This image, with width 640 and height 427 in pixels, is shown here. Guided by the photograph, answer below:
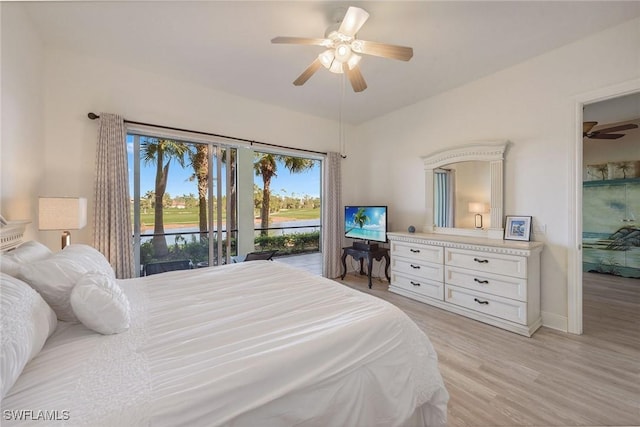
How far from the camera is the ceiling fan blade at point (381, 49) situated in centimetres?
190

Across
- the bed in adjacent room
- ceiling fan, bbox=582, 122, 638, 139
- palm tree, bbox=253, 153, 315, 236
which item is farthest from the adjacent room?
palm tree, bbox=253, 153, 315, 236

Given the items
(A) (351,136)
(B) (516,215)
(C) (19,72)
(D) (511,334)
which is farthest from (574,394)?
(C) (19,72)

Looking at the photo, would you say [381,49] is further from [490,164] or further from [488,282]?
[488,282]

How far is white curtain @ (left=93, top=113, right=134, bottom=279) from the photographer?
2584 millimetres

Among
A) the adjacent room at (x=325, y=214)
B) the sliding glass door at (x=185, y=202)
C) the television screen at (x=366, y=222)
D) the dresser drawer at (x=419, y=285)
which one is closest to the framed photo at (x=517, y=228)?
the adjacent room at (x=325, y=214)

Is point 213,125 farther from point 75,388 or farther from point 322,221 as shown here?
point 75,388

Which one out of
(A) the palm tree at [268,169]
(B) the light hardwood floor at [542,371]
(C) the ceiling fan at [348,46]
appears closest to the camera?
(B) the light hardwood floor at [542,371]

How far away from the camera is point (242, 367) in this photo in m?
0.91

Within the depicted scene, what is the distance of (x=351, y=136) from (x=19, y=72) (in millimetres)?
4062

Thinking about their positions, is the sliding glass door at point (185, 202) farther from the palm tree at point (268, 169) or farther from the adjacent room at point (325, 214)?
the palm tree at point (268, 169)

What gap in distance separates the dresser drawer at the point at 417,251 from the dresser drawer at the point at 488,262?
116 millimetres

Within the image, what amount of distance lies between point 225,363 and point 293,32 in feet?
8.34

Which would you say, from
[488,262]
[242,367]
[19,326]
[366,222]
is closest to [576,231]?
[488,262]

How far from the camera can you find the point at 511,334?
8.16 feet
